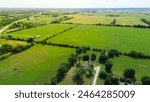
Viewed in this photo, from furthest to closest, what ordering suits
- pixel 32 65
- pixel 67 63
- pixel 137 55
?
pixel 137 55, pixel 32 65, pixel 67 63

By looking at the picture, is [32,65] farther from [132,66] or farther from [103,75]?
[132,66]

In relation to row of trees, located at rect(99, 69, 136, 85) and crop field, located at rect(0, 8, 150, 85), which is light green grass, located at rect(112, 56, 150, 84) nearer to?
crop field, located at rect(0, 8, 150, 85)

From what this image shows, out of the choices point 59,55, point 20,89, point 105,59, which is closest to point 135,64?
point 105,59

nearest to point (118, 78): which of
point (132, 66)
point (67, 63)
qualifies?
point (132, 66)

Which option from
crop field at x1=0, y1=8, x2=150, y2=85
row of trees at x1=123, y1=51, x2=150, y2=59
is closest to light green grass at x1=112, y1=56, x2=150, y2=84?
crop field at x1=0, y1=8, x2=150, y2=85

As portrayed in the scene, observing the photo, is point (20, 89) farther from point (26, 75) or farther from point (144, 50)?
point (144, 50)


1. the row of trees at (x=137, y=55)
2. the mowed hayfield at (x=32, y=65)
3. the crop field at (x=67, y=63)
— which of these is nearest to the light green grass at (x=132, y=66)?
the crop field at (x=67, y=63)
